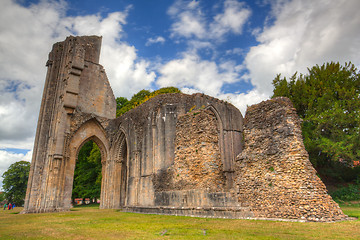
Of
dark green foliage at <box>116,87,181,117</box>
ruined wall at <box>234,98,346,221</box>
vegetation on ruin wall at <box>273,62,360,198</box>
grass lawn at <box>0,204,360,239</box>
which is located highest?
dark green foliage at <box>116,87,181,117</box>

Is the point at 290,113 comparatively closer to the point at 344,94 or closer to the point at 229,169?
the point at 229,169

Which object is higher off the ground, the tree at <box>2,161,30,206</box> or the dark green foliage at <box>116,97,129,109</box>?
the dark green foliage at <box>116,97,129,109</box>

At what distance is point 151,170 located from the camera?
45.1 feet

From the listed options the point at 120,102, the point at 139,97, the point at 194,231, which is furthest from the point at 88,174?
the point at 194,231

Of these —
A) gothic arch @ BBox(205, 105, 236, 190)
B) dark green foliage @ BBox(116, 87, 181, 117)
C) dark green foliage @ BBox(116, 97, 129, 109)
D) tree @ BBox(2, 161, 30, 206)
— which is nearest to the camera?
gothic arch @ BBox(205, 105, 236, 190)

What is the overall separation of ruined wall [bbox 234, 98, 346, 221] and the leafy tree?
767 cm

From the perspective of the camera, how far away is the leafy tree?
14.8m

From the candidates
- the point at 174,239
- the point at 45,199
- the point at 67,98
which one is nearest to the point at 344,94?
the point at 174,239

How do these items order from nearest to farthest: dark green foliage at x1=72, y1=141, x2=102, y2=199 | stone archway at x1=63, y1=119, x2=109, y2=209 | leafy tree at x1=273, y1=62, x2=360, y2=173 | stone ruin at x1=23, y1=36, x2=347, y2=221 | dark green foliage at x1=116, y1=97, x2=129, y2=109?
1. stone ruin at x1=23, y1=36, x2=347, y2=221
2. leafy tree at x1=273, y1=62, x2=360, y2=173
3. stone archway at x1=63, y1=119, x2=109, y2=209
4. dark green foliage at x1=72, y1=141, x2=102, y2=199
5. dark green foliage at x1=116, y1=97, x2=129, y2=109

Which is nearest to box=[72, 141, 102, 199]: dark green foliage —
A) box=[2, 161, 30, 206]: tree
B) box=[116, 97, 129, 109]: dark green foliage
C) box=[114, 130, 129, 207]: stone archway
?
box=[116, 97, 129, 109]: dark green foliage

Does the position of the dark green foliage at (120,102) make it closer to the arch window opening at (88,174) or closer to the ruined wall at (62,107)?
the arch window opening at (88,174)

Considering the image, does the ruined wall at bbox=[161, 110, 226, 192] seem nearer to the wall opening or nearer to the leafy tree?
the wall opening

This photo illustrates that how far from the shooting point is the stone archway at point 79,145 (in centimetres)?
1614

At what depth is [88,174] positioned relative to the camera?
2573 centimetres
